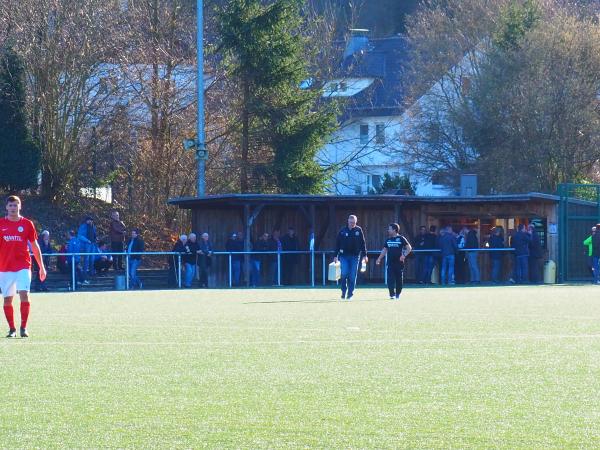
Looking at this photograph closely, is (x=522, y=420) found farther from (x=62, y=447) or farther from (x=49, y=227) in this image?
(x=49, y=227)

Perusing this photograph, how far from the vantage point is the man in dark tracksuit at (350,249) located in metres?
→ 23.5

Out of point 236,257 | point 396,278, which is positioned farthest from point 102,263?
point 396,278

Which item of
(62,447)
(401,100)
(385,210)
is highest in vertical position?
(401,100)

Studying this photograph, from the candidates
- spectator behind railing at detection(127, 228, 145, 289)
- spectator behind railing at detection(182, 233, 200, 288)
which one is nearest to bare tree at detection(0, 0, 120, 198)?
spectator behind railing at detection(127, 228, 145, 289)

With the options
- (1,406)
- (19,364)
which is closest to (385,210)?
(19,364)

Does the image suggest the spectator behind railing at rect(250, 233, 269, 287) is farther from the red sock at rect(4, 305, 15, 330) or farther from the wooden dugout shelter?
the red sock at rect(4, 305, 15, 330)

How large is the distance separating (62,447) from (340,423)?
1.93 m

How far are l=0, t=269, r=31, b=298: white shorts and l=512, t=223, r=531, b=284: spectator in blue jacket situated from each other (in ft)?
76.4

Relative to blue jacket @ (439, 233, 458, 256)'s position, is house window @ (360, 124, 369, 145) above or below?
above

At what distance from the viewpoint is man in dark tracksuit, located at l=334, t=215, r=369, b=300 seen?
77.2 ft

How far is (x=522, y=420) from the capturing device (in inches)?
317

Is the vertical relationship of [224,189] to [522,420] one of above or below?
above

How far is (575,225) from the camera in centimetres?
3675

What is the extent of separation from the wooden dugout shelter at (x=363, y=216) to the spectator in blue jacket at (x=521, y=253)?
1.24 m
